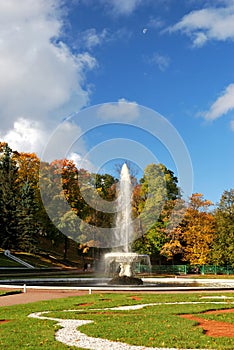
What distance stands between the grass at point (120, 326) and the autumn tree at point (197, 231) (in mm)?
30522

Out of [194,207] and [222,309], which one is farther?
[194,207]

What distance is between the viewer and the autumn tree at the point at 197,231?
→ 44.5 m

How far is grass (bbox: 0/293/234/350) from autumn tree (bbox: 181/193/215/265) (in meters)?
30.5

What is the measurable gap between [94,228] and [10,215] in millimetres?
9918

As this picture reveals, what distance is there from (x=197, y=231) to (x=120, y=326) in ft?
120

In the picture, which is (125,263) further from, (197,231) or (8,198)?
(8,198)

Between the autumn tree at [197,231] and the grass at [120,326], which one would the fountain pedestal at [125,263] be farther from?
the autumn tree at [197,231]

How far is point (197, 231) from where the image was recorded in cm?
4534

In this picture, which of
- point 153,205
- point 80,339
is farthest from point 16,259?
point 80,339

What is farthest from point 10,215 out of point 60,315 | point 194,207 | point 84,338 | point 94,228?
point 84,338

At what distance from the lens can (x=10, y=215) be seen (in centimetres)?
4875

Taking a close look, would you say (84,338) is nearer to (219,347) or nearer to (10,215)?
(219,347)

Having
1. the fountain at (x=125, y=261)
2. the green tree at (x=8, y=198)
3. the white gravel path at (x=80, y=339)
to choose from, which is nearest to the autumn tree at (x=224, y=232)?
the fountain at (x=125, y=261)

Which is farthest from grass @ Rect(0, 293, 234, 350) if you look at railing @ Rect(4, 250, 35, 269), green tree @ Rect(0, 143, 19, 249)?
green tree @ Rect(0, 143, 19, 249)
